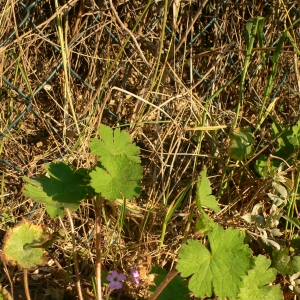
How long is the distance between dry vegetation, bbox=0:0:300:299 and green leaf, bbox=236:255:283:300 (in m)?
0.41

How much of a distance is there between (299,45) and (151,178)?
1104 mm

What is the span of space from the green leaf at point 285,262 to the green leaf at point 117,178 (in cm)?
79

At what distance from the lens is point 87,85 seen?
211cm

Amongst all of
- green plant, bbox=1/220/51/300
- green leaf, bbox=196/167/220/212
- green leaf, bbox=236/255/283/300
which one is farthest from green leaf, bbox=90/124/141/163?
green leaf, bbox=236/255/283/300

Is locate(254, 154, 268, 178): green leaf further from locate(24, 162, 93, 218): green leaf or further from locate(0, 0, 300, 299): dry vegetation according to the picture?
locate(24, 162, 93, 218): green leaf

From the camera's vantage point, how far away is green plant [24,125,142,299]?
1.42m

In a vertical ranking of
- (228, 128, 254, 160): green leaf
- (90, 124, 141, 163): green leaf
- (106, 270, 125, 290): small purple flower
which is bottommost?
(106, 270, 125, 290): small purple flower

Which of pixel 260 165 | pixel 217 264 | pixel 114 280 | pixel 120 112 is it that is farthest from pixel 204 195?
pixel 120 112

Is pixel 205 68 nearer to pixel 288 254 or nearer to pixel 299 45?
pixel 299 45

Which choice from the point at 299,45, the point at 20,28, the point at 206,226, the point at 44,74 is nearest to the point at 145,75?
the point at 44,74

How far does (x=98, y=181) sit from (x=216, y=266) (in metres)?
0.42

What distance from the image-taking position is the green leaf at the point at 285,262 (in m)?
1.87

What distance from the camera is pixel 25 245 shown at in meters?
1.51

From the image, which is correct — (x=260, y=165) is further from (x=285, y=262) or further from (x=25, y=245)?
(x=25, y=245)
